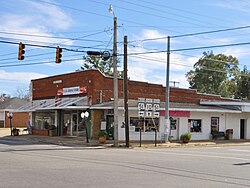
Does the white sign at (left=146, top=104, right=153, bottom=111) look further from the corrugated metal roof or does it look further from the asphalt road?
the corrugated metal roof

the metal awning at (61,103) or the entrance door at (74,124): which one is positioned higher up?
the metal awning at (61,103)

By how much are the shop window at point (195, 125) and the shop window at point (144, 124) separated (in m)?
4.42

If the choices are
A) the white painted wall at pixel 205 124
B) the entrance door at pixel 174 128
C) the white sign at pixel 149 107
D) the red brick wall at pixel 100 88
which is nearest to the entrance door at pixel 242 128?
the white painted wall at pixel 205 124

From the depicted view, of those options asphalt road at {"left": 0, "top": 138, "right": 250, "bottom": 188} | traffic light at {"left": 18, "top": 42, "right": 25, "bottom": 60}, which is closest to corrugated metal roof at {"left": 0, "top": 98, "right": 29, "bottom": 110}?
traffic light at {"left": 18, "top": 42, "right": 25, "bottom": 60}

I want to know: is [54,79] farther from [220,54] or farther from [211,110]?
[220,54]

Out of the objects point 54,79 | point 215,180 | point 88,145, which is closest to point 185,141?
point 88,145

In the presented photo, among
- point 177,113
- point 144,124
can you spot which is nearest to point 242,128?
point 177,113

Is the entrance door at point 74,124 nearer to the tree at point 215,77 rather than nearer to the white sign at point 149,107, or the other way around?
the white sign at point 149,107

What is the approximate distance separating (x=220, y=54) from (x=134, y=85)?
4320 centimetres

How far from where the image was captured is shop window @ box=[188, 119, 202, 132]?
39.3 m

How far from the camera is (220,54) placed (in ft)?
254

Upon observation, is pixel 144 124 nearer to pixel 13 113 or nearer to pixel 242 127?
pixel 242 127

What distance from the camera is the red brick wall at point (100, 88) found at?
3566 cm

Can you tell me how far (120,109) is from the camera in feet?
110
